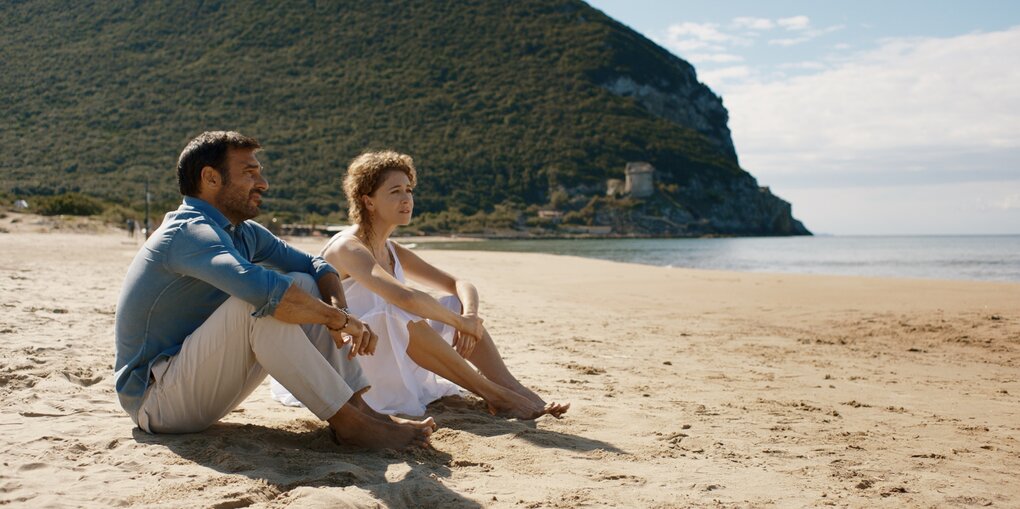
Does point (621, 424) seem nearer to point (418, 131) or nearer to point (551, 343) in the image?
point (551, 343)

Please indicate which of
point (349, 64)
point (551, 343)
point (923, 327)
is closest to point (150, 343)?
point (551, 343)

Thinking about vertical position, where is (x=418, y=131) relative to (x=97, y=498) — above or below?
above

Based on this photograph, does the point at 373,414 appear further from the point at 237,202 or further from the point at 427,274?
the point at 427,274

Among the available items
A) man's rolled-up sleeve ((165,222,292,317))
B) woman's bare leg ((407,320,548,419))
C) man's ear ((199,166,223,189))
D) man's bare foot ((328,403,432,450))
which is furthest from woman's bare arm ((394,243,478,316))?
man's rolled-up sleeve ((165,222,292,317))

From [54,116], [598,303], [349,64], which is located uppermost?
[349,64]

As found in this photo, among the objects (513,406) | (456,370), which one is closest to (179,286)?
(456,370)

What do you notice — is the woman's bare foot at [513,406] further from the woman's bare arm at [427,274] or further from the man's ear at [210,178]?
the man's ear at [210,178]

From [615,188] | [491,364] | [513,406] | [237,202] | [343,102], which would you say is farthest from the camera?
[615,188]

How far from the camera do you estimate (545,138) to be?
70.8 metres

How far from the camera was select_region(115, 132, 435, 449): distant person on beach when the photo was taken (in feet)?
8.93

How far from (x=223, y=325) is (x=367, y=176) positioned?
133 cm

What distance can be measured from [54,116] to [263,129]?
549 inches

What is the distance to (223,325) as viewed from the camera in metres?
2.77

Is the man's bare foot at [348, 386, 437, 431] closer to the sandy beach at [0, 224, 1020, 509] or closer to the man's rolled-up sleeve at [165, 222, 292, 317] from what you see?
the sandy beach at [0, 224, 1020, 509]
